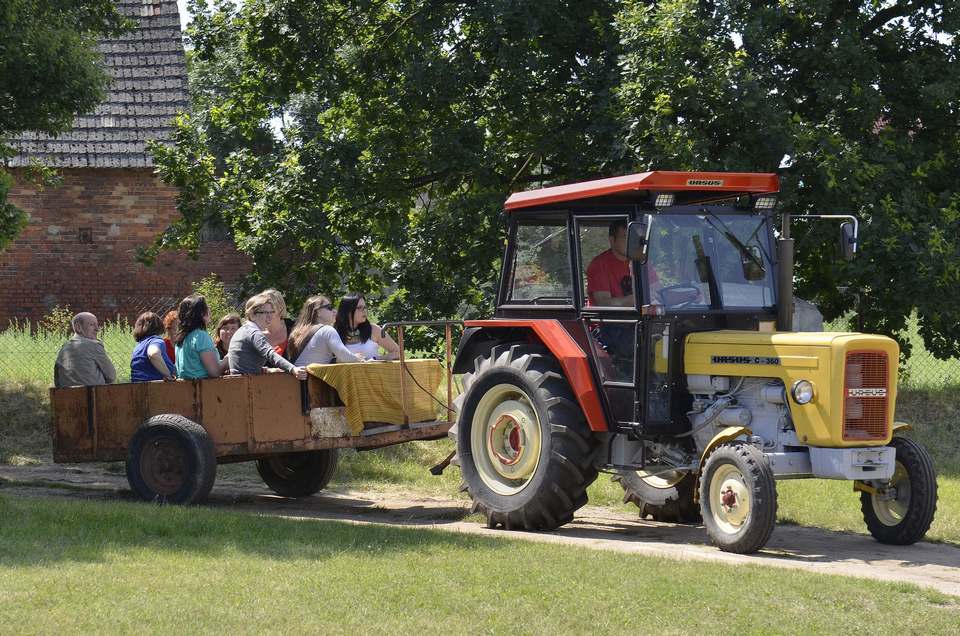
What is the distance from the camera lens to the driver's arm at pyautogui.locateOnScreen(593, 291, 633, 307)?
10141mm

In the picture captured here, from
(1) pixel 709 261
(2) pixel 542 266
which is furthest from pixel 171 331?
(1) pixel 709 261

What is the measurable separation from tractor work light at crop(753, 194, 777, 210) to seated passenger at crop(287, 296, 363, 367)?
350 centimetres

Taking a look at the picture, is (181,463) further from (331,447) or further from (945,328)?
(945,328)

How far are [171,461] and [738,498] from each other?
4.68 metres

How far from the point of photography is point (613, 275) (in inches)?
406

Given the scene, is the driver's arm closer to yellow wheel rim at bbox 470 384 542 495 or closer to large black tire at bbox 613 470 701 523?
yellow wheel rim at bbox 470 384 542 495

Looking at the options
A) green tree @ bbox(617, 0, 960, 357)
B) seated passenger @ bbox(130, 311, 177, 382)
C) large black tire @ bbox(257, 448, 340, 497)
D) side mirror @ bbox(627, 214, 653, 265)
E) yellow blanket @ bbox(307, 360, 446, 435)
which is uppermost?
green tree @ bbox(617, 0, 960, 357)

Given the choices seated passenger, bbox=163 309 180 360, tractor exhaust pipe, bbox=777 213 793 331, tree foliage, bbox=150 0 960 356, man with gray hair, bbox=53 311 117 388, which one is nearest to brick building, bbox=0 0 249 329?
tree foliage, bbox=150 0 960 356

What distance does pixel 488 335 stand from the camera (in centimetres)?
1123

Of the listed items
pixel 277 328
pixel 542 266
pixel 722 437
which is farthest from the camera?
pixel 277 328

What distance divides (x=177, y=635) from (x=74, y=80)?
29.2ft

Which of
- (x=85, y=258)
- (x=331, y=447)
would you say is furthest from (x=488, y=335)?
(x=85, y=258)

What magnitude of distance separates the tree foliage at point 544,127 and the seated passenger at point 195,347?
4876 mm

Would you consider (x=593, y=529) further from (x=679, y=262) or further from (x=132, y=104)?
(x=132, y=104)
